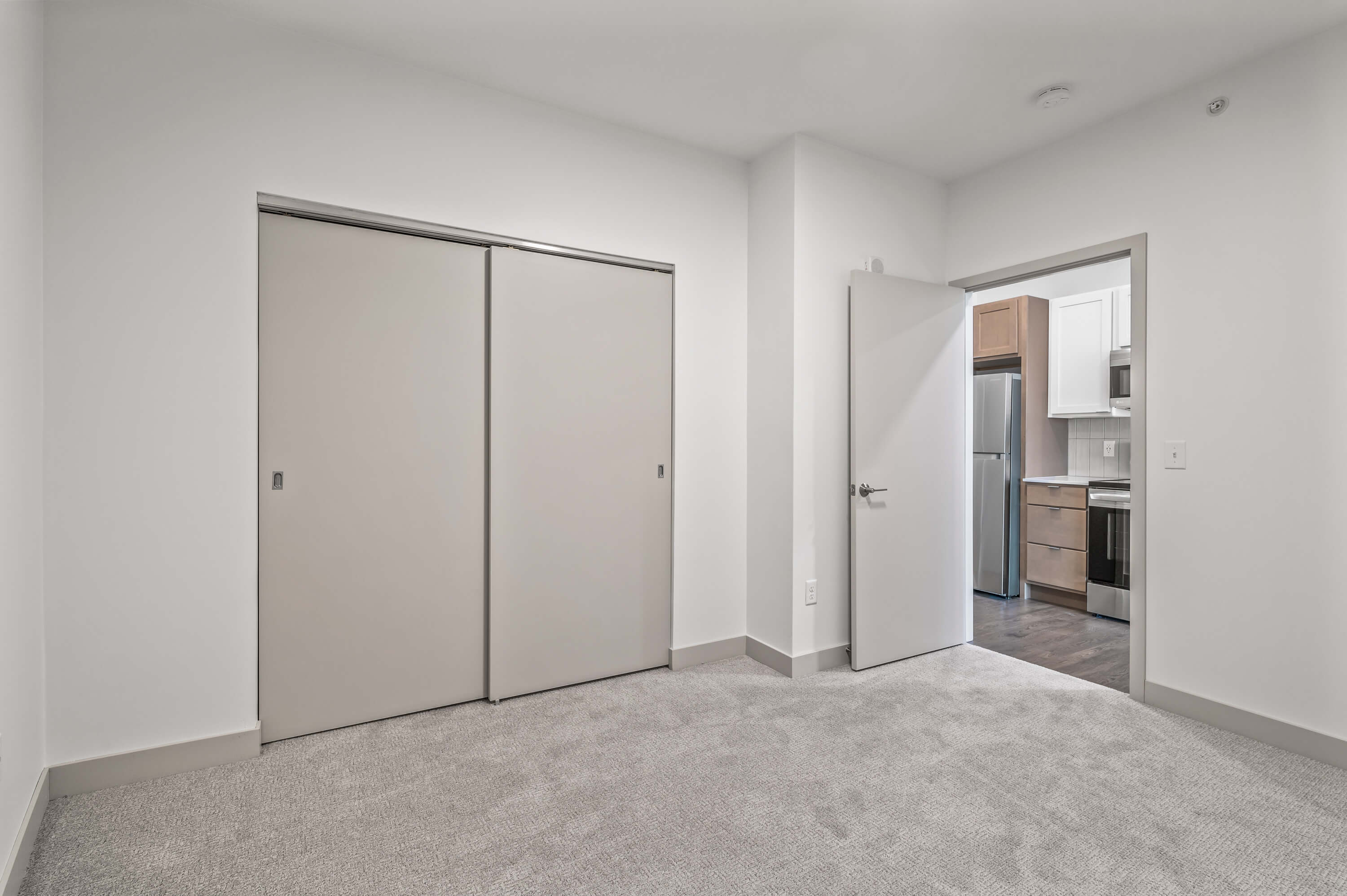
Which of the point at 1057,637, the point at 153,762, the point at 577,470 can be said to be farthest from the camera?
the point at 1057,637

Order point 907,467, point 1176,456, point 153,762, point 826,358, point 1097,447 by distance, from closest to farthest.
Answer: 1. point 153,762
2. point 1176,456
3. point 826,358
4. point 907,467
5. point 1097,447

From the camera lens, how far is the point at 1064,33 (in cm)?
240

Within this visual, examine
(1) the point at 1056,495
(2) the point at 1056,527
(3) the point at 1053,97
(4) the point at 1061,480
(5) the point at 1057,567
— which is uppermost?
(3) the point at 1053,97

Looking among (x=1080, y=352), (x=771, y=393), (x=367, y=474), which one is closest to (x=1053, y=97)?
(x=771, y=393)

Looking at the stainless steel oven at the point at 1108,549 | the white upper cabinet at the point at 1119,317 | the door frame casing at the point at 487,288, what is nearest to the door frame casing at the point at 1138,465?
the stainless steel oven at the point at 1108,549

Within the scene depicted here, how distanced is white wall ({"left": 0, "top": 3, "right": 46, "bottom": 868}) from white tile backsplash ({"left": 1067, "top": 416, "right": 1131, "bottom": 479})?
5.85 meters

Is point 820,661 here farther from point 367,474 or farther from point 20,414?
point 20,414

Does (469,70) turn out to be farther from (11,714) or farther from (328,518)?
(11,714)

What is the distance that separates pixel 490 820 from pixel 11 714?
4.27 ft

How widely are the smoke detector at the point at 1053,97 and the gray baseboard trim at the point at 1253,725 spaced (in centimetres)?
261

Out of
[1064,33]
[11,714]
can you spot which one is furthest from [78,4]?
[1064,33]

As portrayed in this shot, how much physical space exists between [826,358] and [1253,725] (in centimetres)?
231

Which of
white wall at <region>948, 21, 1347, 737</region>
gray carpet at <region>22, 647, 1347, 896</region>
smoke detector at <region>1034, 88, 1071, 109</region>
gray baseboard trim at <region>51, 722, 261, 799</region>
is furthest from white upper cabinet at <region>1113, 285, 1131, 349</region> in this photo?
gray baseboard trim at <region>51, 722, 261, 799</region>

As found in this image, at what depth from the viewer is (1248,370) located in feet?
8.39
